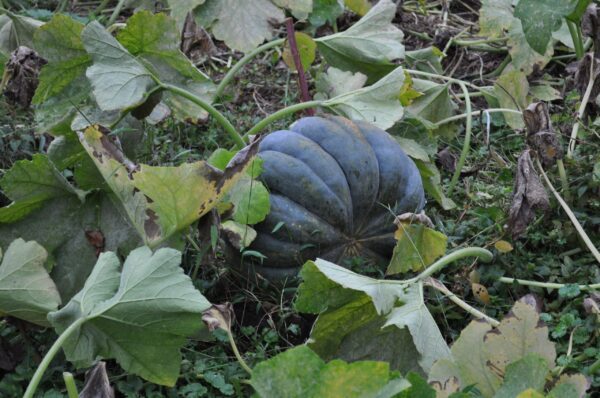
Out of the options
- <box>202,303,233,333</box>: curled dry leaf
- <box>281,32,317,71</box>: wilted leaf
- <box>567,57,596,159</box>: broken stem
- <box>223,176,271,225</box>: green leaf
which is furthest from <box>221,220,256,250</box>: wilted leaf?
<box>567,57,596,159</box>: broken stem

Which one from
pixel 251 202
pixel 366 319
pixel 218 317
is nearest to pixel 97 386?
pixel 218 317

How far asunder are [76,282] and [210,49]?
1693 millimetres

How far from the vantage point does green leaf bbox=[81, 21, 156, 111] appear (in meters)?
2.46

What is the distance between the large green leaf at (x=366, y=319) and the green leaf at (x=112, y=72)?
78cm

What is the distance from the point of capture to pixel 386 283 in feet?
6.63

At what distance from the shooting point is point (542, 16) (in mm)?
2861

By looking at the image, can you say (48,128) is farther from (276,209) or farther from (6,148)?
(276,209)

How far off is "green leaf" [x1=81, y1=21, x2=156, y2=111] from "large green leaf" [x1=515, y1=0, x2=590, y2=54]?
1.11 m

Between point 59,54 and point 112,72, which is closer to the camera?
point 112,72

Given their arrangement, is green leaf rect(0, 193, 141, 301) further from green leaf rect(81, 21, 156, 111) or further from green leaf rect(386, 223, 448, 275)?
green leaf rect(386, 223, 448, 275)

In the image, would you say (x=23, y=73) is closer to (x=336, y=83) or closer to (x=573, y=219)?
(x=336, y=83)

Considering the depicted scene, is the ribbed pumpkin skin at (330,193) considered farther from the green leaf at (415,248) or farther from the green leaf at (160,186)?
the green leaf at (160,186)

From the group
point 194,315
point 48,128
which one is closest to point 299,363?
point 194,315

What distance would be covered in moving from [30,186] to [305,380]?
1.03 metres
